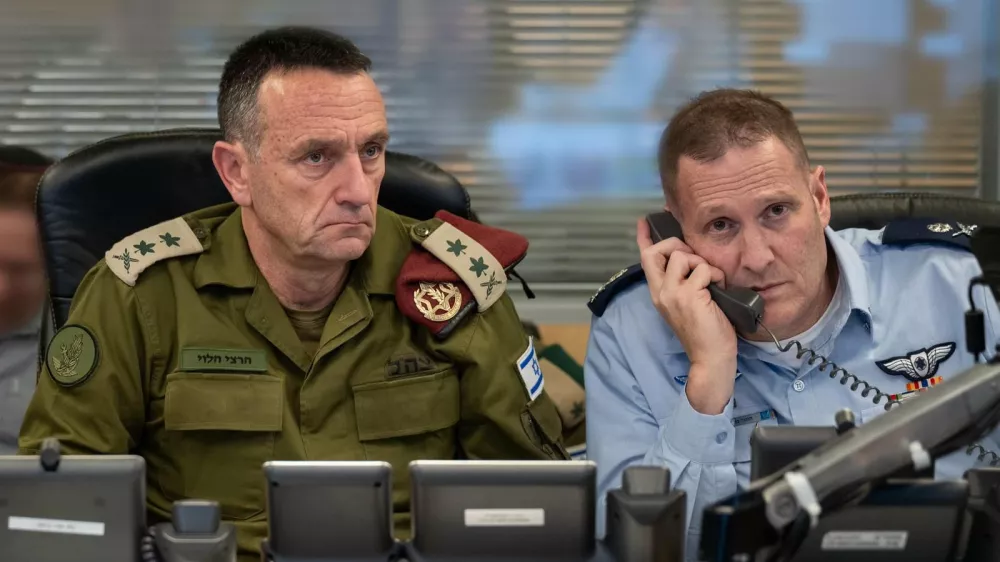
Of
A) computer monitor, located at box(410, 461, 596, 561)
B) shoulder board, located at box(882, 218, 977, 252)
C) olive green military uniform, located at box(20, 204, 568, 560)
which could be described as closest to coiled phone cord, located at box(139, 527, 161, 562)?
computer monitor, located at box(410, 461, 596, 561)

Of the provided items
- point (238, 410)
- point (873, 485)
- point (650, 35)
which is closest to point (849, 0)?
point (650, 35)

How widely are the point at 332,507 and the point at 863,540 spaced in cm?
48

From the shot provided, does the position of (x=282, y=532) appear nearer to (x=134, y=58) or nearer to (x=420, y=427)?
(x=420, y=427)

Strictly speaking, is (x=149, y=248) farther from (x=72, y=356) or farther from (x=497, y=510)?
(x=497, y=510)

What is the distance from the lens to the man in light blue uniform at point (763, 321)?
5.94 ft

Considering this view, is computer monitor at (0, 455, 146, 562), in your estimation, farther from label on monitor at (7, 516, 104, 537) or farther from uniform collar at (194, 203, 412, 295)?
uniform collar at (194, 203, 412, 295)

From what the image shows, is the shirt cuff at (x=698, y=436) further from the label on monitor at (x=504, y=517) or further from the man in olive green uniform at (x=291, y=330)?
the label on monitor at (x=504, y=517)

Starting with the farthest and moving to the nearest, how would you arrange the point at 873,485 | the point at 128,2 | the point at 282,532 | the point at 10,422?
1. the point at 128,2
2. the point at 10,422
3. the point at 282,532
4. the point at 873,485

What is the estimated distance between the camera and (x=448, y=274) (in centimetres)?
208

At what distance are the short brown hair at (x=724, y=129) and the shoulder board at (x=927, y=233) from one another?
0.24 metres

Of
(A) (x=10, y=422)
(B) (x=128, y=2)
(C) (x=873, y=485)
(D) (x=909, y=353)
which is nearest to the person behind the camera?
(C) (x=873, y=485)

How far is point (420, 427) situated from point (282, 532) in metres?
0.93

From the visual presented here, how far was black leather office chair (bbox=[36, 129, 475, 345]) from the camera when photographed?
84.7 inches

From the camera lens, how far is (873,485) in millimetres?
1003
